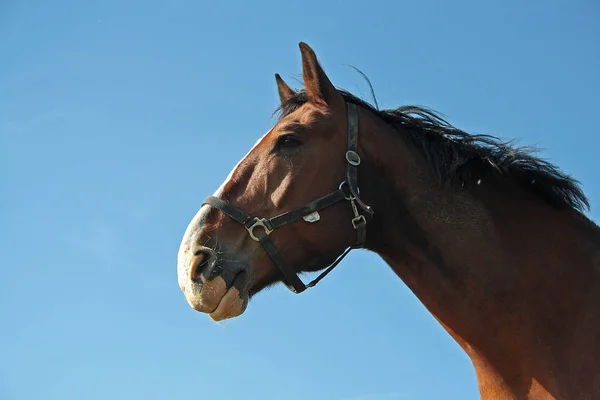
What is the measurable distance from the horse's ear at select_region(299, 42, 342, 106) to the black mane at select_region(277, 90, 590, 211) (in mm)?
674

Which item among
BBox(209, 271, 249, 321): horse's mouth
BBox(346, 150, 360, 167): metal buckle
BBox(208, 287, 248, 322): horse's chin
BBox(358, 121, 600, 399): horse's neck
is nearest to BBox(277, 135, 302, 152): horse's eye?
BBox(346, 150, 360, 167): metal buckle

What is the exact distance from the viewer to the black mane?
19.4 ft

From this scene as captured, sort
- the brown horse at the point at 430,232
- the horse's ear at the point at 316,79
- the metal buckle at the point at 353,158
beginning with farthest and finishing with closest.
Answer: the horse's ear at the point at 316,79 < the metal buckle at the point at 353,158 < the brown horse at the point at 430,232

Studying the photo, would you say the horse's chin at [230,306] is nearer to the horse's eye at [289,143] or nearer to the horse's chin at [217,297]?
the horse's chin at [217,297]

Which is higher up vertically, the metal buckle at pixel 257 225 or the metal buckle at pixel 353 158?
the metal buckle at pixel 353 158

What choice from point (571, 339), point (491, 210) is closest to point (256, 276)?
point (491, 210)

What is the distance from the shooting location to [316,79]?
640 centimetres

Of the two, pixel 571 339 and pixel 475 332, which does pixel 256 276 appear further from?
pixel 571 339

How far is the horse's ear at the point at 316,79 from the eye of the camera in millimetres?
6367

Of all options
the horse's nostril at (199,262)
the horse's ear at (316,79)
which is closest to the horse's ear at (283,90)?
the horse's ear at (316,79)

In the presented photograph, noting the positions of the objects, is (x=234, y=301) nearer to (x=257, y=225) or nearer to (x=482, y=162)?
(x=257, y=225)

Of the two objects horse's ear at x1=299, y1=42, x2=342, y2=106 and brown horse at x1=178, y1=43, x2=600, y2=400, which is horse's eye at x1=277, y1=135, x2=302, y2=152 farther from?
horse's ear at x1=299, y1=42, x2=342, y2=106

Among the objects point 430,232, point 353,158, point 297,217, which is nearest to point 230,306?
point 297,217

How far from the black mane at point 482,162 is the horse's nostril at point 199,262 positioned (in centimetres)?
209
